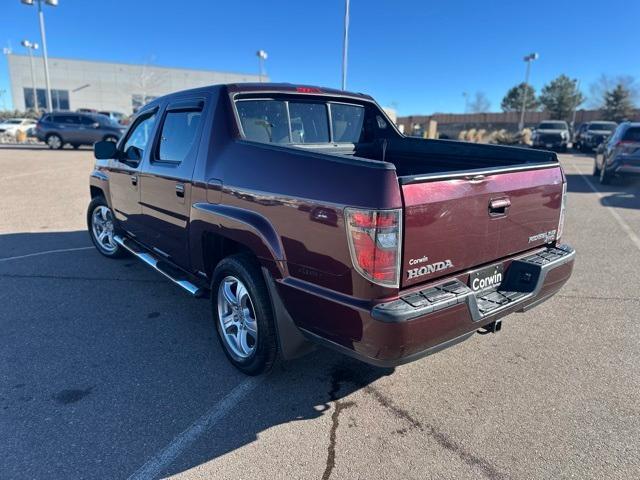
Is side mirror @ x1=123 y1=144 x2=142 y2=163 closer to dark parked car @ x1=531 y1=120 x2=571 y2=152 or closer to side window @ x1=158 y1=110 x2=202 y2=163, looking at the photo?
side window @ x1=158 y1=110 x2=202 y2=163

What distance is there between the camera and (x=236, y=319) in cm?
329

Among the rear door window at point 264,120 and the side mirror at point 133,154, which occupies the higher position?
the rear door window at point 264,120

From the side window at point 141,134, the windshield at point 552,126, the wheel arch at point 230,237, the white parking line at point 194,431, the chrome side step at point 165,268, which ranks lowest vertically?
the white parking line at point 194,431

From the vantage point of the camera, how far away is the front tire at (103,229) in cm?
570

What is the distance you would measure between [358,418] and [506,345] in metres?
1.60

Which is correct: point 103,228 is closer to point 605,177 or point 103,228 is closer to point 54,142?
point 605,177

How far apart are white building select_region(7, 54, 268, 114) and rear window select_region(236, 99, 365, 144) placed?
68085mm

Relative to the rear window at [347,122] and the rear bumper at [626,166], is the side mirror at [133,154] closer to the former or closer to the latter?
the rear window at [347,122]

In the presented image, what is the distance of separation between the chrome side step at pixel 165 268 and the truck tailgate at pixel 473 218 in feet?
6.46

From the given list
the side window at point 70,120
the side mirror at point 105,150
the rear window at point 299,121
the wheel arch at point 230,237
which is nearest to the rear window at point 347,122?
the rear window at point 299,121

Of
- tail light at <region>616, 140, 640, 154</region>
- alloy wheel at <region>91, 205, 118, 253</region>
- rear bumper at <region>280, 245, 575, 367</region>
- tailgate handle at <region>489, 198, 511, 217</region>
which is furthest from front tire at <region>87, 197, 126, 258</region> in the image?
tail light at <region>616, 140, 640, 154</region>

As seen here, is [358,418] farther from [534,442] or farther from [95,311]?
[95,311]

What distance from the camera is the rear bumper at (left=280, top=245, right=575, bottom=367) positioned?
2.26 m

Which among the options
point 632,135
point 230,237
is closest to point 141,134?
A: point 230,237
